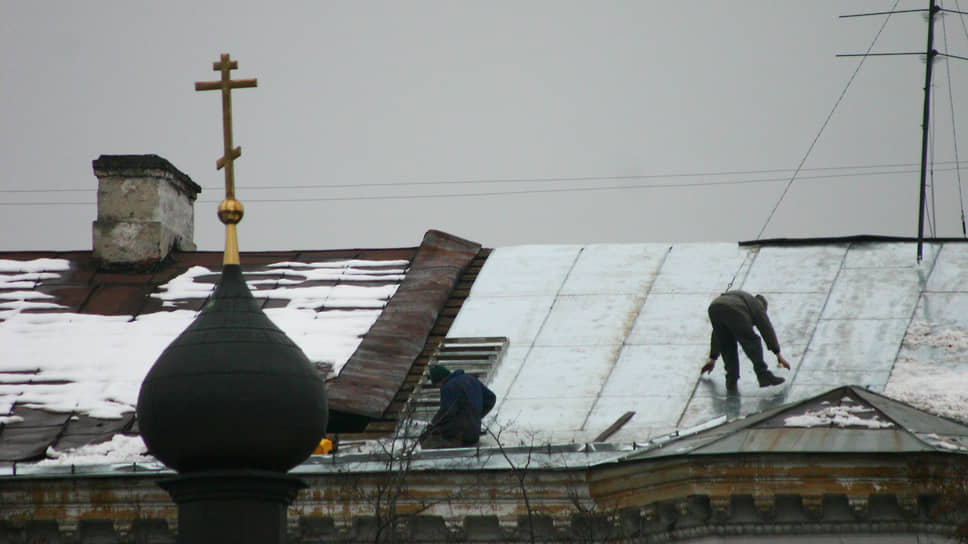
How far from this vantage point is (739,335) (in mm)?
21422

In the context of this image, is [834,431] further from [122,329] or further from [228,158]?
[122,329]

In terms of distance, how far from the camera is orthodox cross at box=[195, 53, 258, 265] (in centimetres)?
1359

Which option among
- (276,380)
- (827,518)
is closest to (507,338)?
(827,518)

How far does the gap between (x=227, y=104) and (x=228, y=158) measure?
2.24 ft

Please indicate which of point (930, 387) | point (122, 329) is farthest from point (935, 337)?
point (122, 329)

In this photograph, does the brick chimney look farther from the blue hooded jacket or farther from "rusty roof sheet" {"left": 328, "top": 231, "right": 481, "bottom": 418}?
the blue hooded jacket

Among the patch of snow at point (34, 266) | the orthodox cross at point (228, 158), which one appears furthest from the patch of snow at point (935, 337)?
the patch of snow at point (34, 266)

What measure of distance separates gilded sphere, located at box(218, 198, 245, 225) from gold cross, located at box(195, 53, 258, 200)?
3.1 inches

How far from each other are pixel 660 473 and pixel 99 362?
7.33 m

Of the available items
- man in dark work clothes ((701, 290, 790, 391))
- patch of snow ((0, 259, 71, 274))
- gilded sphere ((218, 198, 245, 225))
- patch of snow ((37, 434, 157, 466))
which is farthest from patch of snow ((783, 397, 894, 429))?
patch of snow ((0, 259, 71, 274))

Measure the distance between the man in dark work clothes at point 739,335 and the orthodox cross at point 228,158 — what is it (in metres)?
8.02

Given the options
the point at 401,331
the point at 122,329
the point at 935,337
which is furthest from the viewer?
the point at 122,329

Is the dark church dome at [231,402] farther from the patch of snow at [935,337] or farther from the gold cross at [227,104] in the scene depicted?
the patch of snow at [935,337]

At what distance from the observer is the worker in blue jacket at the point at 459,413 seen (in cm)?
2050
